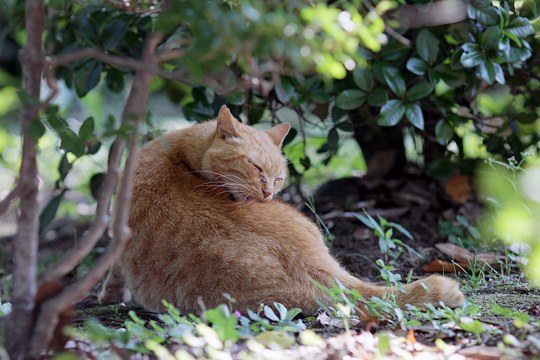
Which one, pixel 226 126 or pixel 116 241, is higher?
pixel 116 241

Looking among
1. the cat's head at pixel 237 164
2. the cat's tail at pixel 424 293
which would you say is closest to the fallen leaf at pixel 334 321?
the cat's tail at pixel 424 293

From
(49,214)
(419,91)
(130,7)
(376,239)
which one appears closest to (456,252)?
(376,239)

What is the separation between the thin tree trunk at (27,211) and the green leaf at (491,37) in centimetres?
228

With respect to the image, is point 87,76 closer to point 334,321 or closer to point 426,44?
point 426,44

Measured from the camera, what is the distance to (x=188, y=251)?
291 cm

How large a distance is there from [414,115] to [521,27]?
27.3 inches

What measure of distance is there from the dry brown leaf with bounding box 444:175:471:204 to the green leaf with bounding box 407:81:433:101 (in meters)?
1.14

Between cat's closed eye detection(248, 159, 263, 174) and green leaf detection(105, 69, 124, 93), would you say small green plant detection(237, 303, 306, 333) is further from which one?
green leaf detection(105, 69, 124, 93)

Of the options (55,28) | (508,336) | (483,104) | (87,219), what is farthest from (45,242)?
(508,336)

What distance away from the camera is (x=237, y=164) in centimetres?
325

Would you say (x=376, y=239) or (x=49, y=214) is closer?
(x=49, y=214)

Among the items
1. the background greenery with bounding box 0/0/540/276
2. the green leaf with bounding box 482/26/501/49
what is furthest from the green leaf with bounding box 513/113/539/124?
the green leaf with bounding box 482/26/501/49

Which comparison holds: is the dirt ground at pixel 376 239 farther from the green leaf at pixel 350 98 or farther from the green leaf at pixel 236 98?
the green leaf at pixel 236 98

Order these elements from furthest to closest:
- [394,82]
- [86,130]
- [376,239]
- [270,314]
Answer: [376,239]
[394,82]
[270,314]
[86,130]
